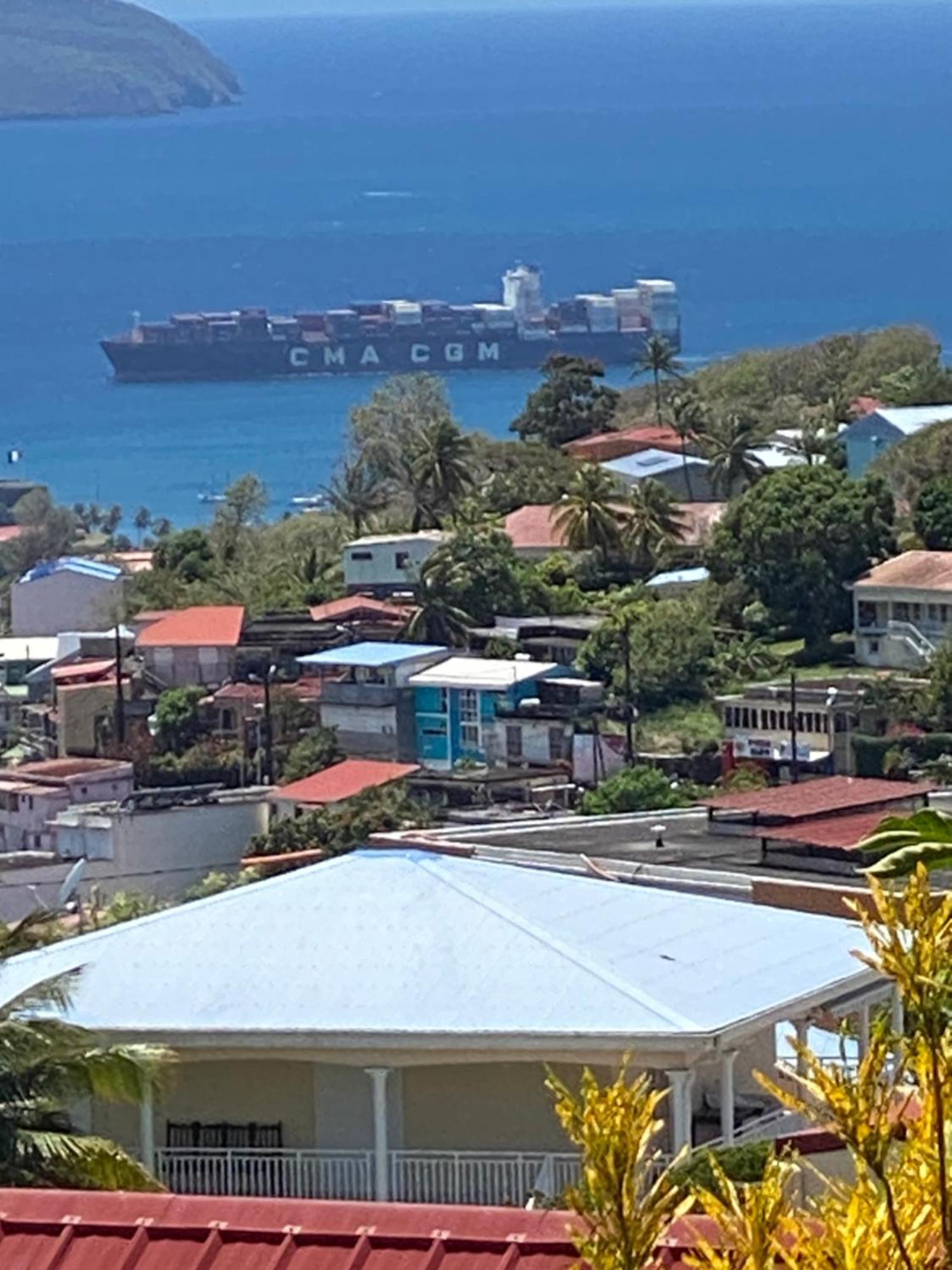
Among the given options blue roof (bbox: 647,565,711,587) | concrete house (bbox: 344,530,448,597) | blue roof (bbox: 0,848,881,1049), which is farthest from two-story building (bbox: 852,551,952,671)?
blue roof (bbox: 0,848,881,1049)

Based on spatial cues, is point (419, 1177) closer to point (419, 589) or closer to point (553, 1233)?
point (553, 1233)

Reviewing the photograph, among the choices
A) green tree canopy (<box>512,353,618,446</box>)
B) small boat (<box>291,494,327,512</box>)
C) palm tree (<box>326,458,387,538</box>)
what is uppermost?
green tree canopy (<box>512,353,618,446</box>)

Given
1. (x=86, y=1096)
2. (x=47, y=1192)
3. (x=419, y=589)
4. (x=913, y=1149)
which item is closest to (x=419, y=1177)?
(x=86, y=1096)

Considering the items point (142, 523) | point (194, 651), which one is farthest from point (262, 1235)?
point (142, 523)

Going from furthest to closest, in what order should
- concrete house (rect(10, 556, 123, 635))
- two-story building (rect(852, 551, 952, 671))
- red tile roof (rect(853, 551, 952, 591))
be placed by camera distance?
concrete house (rect(10, 556, 123, 635))
red tile roof (rect(853, 551, 952, 591))
two-story building (rect(852, 551, 952, 671))

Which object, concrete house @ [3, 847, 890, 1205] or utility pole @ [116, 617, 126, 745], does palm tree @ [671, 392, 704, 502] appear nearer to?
utility pole @ [116, 617, 126, 745]

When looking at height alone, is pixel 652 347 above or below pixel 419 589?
above

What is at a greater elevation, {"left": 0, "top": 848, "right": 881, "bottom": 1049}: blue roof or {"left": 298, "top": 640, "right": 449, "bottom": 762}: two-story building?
{"left": 0, "top": 848, "right": 881, "bottom": 1049}: blue roof
